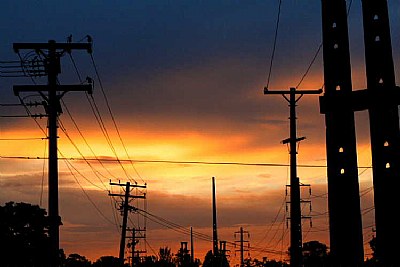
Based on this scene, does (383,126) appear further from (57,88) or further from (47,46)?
(47,46)

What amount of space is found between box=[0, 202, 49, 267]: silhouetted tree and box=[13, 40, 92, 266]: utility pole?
13.9 m

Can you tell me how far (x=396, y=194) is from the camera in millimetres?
18125

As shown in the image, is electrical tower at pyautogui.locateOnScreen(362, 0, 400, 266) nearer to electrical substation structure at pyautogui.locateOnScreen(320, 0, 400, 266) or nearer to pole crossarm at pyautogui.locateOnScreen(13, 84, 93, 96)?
electrical substation structure at pyautogui.locateOnScreen(320, 0, 400, 266)

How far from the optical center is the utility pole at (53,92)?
3100 cm

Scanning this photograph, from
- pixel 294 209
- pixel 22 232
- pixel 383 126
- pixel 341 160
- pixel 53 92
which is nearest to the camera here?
pixel 383 126

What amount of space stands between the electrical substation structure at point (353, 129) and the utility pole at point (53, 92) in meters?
14.7

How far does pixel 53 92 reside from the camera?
34.1 m

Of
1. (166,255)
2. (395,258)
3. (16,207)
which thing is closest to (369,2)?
(395,258)

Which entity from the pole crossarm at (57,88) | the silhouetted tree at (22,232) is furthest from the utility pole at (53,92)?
the silhouetted tree at (22,232)

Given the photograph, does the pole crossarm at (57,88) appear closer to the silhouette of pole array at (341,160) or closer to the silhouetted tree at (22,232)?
the silhouetted tree at (22,232)

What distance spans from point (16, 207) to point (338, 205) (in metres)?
36.2

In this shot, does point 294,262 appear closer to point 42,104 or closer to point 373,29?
point 42,104

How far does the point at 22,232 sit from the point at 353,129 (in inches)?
1341

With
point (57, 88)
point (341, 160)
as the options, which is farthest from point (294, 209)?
point (341, 160)
